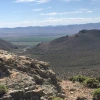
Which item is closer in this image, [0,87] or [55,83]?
[0,87]

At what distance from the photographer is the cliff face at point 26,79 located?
63.4 feet

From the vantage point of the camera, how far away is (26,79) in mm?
21375

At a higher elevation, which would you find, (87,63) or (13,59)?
(13,59)

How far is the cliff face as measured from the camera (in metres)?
19.3

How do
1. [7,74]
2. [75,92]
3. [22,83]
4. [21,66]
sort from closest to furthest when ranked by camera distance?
[22,83]
[7,74]
[21,66]
[75,92]

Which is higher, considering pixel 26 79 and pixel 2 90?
pixel 26 79

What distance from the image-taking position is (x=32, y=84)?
20859 millimetres

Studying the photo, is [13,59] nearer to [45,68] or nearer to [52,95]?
[45,68]

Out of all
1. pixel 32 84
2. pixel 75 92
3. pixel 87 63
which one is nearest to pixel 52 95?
pixel 32 84

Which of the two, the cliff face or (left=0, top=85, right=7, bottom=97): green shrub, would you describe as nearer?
(left=0, top=85, right=7, bottom=97): green shrub

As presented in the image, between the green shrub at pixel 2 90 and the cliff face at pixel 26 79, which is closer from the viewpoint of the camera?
the green shrub at pixel 2 90

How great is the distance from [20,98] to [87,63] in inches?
4341

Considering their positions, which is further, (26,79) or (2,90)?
(26,79)

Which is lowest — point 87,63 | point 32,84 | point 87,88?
point 87,63
